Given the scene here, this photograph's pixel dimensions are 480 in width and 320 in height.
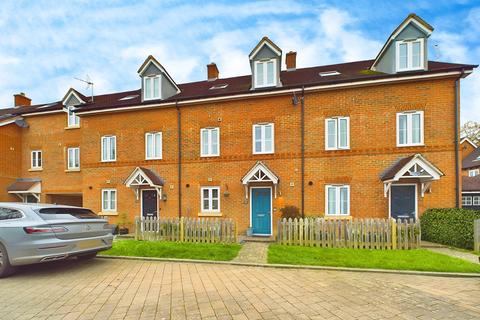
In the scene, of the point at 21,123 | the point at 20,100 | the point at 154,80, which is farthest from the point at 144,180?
the point at 20,100

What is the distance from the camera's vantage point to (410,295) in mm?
5188

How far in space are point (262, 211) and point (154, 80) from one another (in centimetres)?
970

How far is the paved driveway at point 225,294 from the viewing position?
14.2 feet

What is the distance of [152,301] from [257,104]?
10.7m

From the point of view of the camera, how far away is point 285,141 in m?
13.3

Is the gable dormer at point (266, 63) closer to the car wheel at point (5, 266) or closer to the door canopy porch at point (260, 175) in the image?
the door canopy porch at point (260, 175)

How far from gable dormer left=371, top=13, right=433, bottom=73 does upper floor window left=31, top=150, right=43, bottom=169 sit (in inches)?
894

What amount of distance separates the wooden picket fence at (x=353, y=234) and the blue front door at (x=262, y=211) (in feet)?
9.60

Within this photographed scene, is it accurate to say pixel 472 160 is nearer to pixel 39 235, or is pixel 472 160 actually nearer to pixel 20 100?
pixel 39 235

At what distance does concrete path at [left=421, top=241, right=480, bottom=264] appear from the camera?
8.13 m

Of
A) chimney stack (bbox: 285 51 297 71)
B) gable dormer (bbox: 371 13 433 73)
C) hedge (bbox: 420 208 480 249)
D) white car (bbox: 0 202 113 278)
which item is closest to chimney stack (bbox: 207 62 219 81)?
chimney stack (bbox: 285 51 297 71)

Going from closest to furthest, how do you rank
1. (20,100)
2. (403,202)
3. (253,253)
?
1. (253,253)
2. (403,202)
3. (20,100)

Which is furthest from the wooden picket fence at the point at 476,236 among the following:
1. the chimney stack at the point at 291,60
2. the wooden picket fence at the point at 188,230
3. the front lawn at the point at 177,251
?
the chimney stack at the point at 291,60

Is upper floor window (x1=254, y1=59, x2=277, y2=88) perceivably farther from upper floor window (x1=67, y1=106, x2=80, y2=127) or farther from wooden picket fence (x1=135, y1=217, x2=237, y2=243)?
upper floor window (x1=67, y1=106, x2=80, y2=127)
